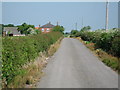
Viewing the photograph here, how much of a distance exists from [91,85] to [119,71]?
10.4ft

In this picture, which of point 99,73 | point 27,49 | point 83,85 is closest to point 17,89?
point 83,85

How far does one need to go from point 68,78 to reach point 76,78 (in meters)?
0.39

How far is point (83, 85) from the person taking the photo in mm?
7570

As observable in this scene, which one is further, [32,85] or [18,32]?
[18,32]

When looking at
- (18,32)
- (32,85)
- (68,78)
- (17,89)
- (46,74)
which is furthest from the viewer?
(18,32)

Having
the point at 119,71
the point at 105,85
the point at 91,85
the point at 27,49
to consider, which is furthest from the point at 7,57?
the point at 119,71

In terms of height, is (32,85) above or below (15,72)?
below

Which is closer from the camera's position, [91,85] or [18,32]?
[91,85]

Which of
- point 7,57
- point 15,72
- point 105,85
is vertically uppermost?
point 7,57

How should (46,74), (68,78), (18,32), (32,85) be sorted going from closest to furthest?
1. (32,85)
2. (68,78)
3. (46,74)
4. (18,32)

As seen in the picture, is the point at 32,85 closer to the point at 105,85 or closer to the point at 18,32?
the point at 105,85

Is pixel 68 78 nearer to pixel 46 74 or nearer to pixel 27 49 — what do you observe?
pixel 46 74

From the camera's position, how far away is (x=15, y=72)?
7.52 metres

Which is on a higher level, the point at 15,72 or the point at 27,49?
the point at 27,49
